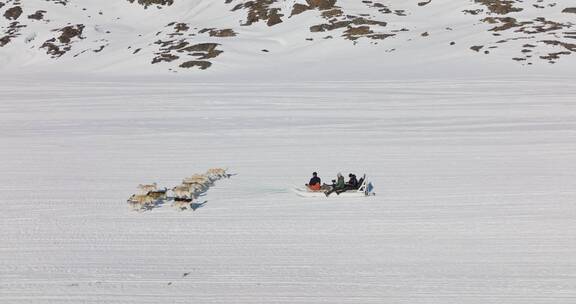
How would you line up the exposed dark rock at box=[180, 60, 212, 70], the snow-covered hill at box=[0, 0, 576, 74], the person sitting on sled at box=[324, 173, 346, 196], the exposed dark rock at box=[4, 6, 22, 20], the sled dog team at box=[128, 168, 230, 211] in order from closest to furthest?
the sled dog team at box=[128, 168, 230, 211] < the person sitting on sled at box=[324, 173, 346, 196] < the snow-covered hill at box=[0, 0, 576, 74] < the exposed dark rock at box=[180, 60, 212, 70] < the exposed dark rock at box=[4, 6, 22, 20]

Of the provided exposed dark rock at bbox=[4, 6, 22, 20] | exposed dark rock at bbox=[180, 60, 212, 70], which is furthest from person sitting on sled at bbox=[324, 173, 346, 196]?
exposed dark rock at bbox=[4, 6, 22, 20]

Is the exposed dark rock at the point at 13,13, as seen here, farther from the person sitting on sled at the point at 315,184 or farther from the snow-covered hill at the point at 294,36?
the person sitting on sled at the point at 315,184

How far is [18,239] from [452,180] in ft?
39.6

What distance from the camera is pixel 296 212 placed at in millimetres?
15203

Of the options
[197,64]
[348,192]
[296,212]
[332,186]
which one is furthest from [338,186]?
[197,64]

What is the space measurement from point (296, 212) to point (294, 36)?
211 ft

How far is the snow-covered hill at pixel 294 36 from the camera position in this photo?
205 feet

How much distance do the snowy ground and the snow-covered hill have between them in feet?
98.5

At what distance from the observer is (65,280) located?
11.0 meters

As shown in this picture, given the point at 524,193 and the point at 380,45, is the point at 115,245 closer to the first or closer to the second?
the point at 524,193

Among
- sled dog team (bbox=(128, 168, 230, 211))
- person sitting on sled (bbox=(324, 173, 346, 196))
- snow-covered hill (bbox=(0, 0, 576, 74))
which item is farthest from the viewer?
snow-covered hill (bbox=(0, 0, 576, 74))

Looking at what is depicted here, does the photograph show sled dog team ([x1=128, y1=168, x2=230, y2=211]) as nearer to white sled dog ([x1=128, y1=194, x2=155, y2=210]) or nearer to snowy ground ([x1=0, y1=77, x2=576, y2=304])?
white sled dog ([x1=128, y1=194, x2=155, y2=210])

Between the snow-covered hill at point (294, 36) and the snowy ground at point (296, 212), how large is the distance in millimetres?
30008

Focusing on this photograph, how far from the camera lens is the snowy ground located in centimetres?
1065
